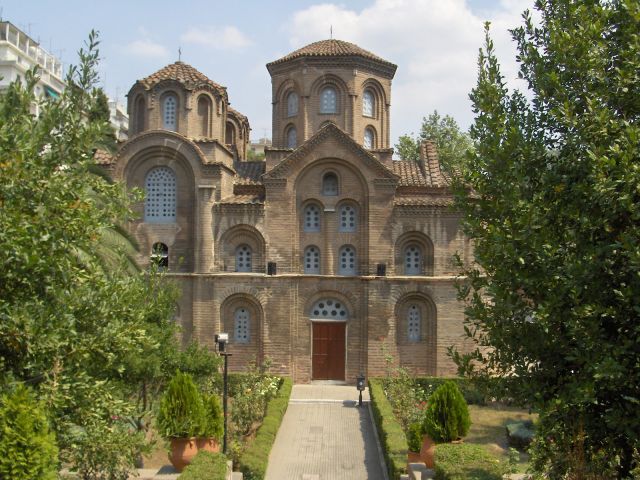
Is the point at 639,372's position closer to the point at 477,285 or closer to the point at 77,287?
the point at 477,285

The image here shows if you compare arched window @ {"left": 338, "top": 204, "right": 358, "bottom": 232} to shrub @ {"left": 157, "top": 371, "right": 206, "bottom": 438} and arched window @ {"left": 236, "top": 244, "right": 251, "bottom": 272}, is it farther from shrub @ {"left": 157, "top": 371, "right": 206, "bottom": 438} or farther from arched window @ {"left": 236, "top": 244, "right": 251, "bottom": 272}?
shrub @ {"left": 157, "top": 371, "right": 206, "bottom": 438}

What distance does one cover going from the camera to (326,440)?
63.1 feet

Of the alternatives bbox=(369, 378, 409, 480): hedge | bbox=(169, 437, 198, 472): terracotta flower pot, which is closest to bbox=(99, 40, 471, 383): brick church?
bbox=(369, 378, 409, 480): hedge

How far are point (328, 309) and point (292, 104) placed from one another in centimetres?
927

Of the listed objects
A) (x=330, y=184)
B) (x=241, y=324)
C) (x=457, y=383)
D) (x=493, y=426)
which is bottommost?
(x=493, y=426)

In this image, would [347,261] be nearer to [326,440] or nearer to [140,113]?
[326,440]

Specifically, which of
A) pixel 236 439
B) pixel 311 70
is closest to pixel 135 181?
pixel 311 70

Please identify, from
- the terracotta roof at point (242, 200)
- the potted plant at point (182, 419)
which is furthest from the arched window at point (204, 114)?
the potted plant at point (182, 419)

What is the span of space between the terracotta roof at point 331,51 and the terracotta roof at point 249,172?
182 inches

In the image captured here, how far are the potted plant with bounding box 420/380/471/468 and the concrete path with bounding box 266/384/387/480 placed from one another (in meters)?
2.40

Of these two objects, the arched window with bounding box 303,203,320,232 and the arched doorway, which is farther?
the arched window with bounding box 303,203,320,232


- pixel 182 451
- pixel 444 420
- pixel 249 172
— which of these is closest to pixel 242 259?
pixel 249 172

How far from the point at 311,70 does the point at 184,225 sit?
28.1 feet

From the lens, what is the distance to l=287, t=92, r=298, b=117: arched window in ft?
95.6
